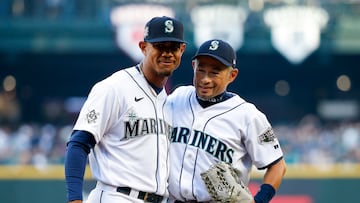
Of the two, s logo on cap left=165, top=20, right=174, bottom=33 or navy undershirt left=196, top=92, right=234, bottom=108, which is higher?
s logo on cap left=165, top=20, right=174, bottom=33

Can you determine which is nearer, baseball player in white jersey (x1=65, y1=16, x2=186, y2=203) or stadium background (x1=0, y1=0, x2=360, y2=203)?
baseball player in white jersey (x1=65, y1=16, x2=186, y2=203)

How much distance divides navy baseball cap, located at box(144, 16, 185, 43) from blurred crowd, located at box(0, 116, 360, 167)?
6.94 m

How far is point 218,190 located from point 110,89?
24.3 inches

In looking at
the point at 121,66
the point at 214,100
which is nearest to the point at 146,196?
the point at 214,100

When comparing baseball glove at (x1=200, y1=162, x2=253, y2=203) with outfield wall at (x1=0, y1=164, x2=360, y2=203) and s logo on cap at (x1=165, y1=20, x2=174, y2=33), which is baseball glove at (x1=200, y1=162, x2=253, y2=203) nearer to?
s logo on cap at (x1=165, y1=20, x2=174, y2=33)

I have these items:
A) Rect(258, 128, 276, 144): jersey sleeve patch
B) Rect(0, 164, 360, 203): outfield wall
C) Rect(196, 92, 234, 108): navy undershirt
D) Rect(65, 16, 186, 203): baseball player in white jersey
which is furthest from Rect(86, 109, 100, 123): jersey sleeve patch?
Rect(0, 164, 360, 203): outfield wall

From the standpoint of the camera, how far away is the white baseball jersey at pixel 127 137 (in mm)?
3303

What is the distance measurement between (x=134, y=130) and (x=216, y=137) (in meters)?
0.39

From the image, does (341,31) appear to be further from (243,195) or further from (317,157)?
(243,195)

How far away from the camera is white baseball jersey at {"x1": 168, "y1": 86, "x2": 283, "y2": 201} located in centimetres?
352

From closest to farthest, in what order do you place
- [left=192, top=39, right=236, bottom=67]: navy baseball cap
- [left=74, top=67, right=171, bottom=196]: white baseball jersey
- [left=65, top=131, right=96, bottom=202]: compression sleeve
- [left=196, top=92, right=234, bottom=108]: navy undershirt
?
1. [left=65, top=131, right=96, bottom=202]: compression sleeve
2. [left=74, top=67, right=171, bottom=196]: white baseball jersey
3. [left=192, top=39, right=236, bottom=67]: navy baseball cap
4. [left=196, top=92, right=234, bottom=108]: navy undershirt

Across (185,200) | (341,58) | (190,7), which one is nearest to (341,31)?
(341,58)

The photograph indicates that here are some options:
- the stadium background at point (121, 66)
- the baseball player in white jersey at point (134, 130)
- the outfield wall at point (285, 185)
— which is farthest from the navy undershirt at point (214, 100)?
the stadium background at point (121, 66)

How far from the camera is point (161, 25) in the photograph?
3.37 meters
